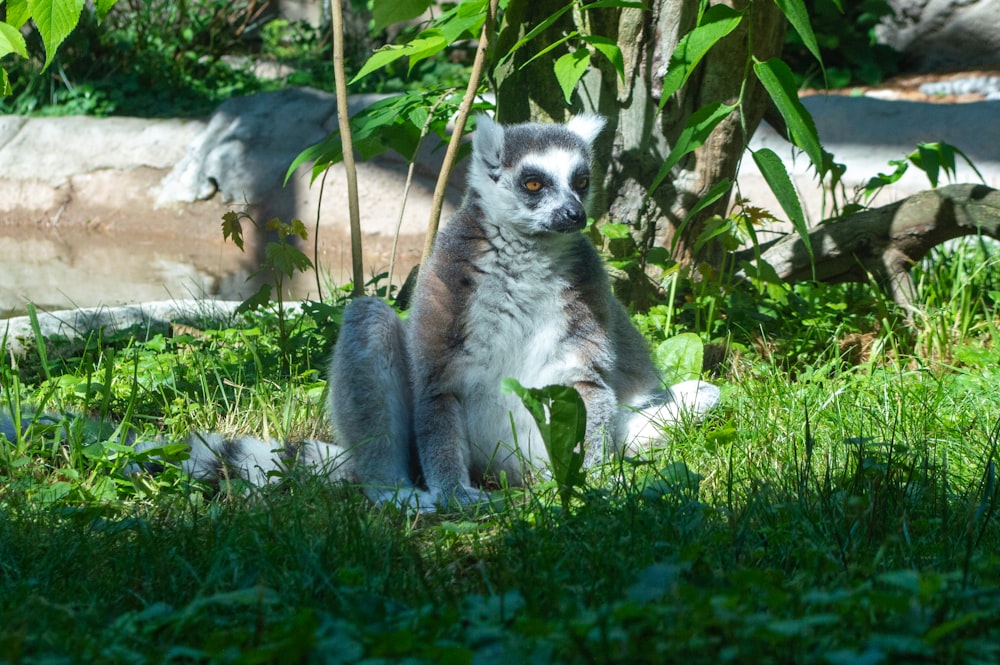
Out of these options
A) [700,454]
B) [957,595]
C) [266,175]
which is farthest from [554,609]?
[266,175]

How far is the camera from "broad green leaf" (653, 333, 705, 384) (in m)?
3.53

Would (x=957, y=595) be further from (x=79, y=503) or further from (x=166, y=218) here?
(x=166, y=218)

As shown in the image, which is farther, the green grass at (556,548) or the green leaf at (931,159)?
the green leaf at (931,159)

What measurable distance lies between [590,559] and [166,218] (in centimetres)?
714

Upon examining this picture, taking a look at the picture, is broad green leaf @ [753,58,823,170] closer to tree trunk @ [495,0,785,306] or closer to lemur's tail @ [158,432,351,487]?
tree trunk @ [495,0,785,306]

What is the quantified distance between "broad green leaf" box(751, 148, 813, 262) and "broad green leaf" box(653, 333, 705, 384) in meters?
0.76

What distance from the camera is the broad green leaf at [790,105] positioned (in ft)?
9.26

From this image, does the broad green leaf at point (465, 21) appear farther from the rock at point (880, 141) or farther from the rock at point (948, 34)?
the rock at point (948, 34)

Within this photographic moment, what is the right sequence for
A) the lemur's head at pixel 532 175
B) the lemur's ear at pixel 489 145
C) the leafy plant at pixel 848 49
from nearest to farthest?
the lemur's head at pixel 532 175
the lemur's ear at pixel 489 145
the leafy plant at pixel 848 49

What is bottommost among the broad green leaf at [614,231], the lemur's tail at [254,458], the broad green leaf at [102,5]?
the lemur's tail at [254,458]

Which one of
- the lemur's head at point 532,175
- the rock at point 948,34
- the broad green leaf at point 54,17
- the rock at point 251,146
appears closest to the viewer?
the broad green leaf at point 54,17

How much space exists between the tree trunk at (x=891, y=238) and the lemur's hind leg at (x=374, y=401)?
78.6 inches

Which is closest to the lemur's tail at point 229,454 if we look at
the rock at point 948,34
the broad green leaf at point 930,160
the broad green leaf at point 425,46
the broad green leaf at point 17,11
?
the broad green leaf at point 17,11

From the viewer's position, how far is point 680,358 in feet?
11.7
